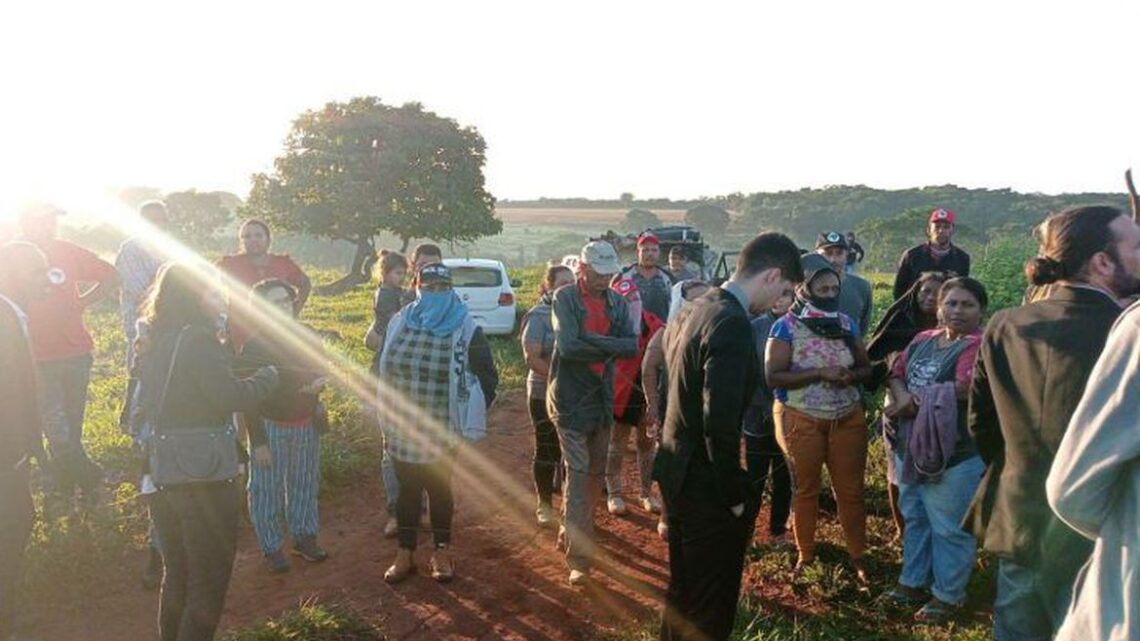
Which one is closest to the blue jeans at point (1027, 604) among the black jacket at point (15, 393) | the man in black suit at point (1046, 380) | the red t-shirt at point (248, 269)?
the man in black suit at point (1046, 380)

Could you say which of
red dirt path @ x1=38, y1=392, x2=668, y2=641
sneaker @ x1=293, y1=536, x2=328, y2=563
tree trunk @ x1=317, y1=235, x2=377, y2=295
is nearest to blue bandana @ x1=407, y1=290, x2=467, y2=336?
red dirt path @ x1=38, y1=392, x2=668, y2=641

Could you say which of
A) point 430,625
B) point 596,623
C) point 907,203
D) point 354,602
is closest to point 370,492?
point 354,602

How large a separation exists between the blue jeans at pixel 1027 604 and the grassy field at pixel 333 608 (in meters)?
1.21

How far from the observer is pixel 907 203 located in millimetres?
51812

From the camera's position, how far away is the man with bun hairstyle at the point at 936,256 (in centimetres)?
652

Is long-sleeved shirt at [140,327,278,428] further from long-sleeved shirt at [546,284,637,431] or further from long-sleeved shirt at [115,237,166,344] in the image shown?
long-sleeved shirt at [115,237,166,344]

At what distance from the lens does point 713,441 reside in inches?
123

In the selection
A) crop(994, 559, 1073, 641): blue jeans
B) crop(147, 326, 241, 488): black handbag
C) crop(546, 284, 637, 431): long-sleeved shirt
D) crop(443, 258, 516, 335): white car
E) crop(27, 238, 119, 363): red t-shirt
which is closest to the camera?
crop(994, 559, 1073, 641): blue jeans

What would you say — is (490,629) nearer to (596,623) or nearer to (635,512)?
(596,623)

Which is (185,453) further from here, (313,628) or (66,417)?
(66,417)

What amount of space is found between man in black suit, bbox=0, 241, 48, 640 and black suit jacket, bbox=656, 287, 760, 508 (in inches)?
118

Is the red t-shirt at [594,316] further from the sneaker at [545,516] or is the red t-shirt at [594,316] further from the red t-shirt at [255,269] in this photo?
the red t-shirt at [255,269]

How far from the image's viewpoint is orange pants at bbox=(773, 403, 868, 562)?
451cm

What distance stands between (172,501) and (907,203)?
54887mm
